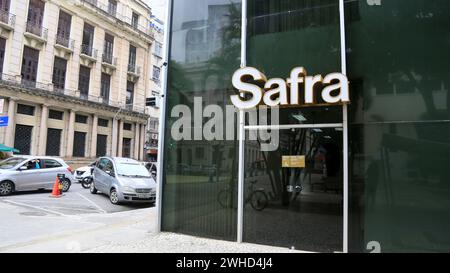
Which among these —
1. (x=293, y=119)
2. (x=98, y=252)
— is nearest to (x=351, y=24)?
(x=293, y=119)

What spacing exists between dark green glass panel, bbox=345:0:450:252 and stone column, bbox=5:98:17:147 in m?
27.1

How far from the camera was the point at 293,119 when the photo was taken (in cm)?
666

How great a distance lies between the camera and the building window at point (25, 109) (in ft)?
89.6

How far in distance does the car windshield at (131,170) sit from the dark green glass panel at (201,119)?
605cm

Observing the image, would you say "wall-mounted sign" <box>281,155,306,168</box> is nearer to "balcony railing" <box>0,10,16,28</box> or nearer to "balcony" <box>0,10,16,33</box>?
"balcony" <box>0,10,16,33</box>

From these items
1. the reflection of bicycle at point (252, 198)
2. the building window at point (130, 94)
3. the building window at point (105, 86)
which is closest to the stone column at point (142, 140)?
the building window at point (130, 94)

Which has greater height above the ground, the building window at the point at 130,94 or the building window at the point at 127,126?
the building window at the point at 130,94

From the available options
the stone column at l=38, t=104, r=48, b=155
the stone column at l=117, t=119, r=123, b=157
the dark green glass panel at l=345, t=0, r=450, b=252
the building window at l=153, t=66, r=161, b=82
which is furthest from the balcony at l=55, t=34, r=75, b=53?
the dark green glass panel at l=345, t=0, r=450, b=252

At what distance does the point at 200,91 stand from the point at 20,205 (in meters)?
8.20

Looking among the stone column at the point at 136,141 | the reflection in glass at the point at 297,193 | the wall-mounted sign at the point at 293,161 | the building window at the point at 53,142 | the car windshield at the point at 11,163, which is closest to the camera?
the reflection in glass at the point at 297,193

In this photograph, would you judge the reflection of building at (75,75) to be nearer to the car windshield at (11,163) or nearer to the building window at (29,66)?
the building window at (29,66)

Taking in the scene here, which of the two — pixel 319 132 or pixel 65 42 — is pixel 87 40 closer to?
pixel 65 42

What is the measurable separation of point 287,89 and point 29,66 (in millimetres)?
28603

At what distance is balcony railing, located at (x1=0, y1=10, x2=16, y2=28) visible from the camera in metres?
26.0
